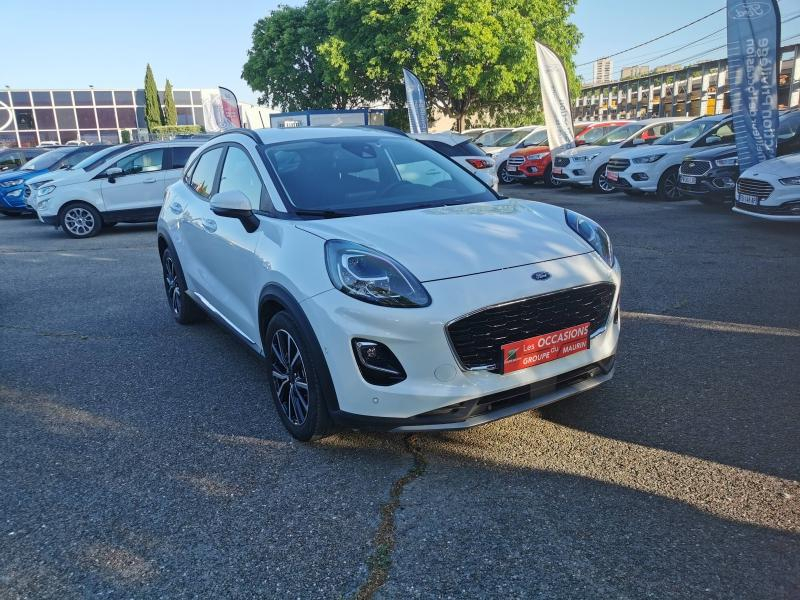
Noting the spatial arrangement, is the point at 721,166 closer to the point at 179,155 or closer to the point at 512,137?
the point at 179,155

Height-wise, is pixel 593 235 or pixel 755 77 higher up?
pixel 755 77

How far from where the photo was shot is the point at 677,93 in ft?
247

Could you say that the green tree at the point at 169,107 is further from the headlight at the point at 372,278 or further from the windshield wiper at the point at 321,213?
Result: the headlight at the point at 372,278

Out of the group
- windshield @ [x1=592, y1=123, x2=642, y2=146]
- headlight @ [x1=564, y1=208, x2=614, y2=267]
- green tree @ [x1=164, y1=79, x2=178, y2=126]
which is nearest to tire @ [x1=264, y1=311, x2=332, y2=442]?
headlight @ [x1=564, y1=208, x2=614, y2=267]

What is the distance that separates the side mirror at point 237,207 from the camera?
11.9 ft

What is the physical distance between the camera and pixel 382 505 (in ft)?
9.32

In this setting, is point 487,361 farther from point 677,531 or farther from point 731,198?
point 731,198

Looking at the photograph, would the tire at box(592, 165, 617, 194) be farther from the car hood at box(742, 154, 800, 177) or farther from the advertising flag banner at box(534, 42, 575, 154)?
the car hood at box(742, 154, 800, 177)

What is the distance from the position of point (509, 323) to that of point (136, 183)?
35.5 ft

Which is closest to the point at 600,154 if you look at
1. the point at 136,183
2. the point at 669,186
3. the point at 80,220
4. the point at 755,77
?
the point at 669,186

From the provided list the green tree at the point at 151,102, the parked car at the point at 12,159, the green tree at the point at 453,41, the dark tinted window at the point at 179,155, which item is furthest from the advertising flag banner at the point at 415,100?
the green tree at the point at 151,102

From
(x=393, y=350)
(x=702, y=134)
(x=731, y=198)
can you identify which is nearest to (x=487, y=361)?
(x=393, y=350)

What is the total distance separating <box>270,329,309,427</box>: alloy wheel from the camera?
3311mm

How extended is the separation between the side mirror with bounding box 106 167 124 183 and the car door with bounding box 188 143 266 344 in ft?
26.7
